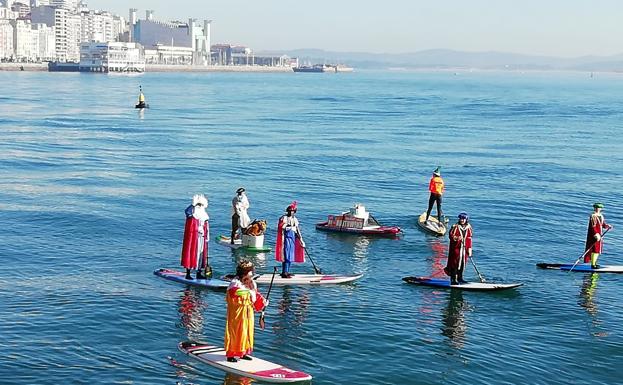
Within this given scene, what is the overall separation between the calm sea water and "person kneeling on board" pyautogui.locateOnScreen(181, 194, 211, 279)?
0.83 meters

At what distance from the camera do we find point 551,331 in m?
20.3

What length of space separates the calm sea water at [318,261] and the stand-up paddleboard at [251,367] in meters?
0.22

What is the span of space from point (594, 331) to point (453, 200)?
67.2ft

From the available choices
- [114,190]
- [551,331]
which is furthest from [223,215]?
[551,331]

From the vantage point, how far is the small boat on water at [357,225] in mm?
31094

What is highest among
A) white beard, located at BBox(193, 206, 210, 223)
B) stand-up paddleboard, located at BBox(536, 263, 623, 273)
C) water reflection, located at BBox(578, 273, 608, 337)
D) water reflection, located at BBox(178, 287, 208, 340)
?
white beard, located at BBox(193, 206, 210, 223)

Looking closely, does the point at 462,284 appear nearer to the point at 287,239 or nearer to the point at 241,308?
the point at 287,239

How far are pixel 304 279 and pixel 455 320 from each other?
181 inches

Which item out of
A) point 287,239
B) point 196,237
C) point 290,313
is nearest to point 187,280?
point 196,237

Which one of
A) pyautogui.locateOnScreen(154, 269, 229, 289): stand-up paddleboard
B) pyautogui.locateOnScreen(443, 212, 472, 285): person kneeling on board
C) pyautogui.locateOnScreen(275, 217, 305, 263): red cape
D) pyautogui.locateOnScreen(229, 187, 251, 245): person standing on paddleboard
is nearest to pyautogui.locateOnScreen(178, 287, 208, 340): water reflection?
pyautogui.locateOnScreen(154, 269, 229, 289): stand-up paddleboard

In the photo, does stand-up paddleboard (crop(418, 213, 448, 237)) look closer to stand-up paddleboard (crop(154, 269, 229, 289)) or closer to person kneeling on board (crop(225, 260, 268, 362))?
stand-up paddleboard (crop(154, 269, 229, 289))

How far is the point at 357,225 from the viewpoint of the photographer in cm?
3130

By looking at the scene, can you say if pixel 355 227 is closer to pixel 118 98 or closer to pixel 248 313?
pixel 248 313

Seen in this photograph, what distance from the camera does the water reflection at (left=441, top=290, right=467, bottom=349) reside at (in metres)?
19.5
